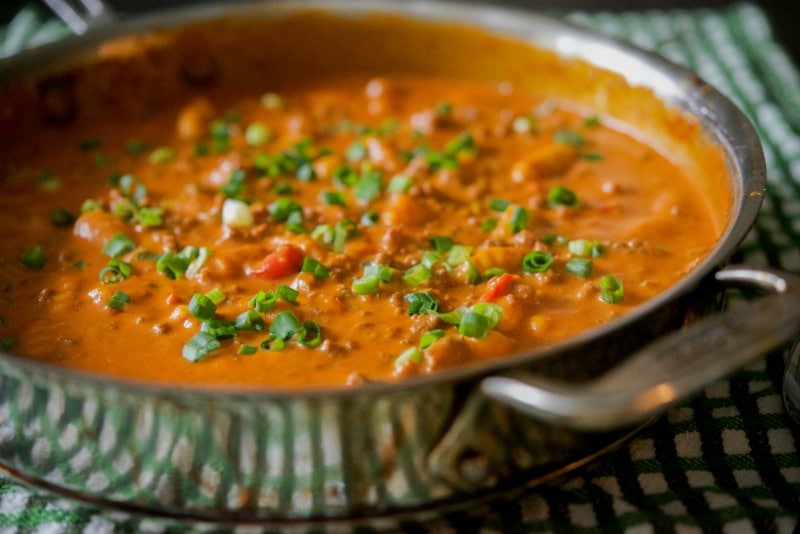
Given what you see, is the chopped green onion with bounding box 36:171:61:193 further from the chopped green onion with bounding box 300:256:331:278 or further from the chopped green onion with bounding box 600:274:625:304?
the chopped green onion with bounding box 600:274:625:304

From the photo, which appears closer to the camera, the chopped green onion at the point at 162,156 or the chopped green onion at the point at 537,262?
the chopped green onion at the point at 537,262

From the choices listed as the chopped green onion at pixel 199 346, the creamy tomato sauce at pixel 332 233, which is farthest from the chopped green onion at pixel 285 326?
the chopped green onion at pixel 199 346

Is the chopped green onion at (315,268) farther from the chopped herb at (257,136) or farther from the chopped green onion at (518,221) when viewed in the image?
the chopped herb at (257,136)

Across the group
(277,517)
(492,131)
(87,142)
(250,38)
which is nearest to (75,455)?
(277,517)

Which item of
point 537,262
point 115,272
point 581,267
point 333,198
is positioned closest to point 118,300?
point 115,272

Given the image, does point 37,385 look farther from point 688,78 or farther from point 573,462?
point 688,78

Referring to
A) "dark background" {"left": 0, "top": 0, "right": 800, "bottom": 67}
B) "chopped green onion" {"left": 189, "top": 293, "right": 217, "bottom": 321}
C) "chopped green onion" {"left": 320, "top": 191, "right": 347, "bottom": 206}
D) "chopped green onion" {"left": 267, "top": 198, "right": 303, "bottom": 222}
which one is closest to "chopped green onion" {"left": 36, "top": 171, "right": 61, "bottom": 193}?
"chopped green onion" {"left": 267, "top": 198, "right": 303, "bottom": 222}
